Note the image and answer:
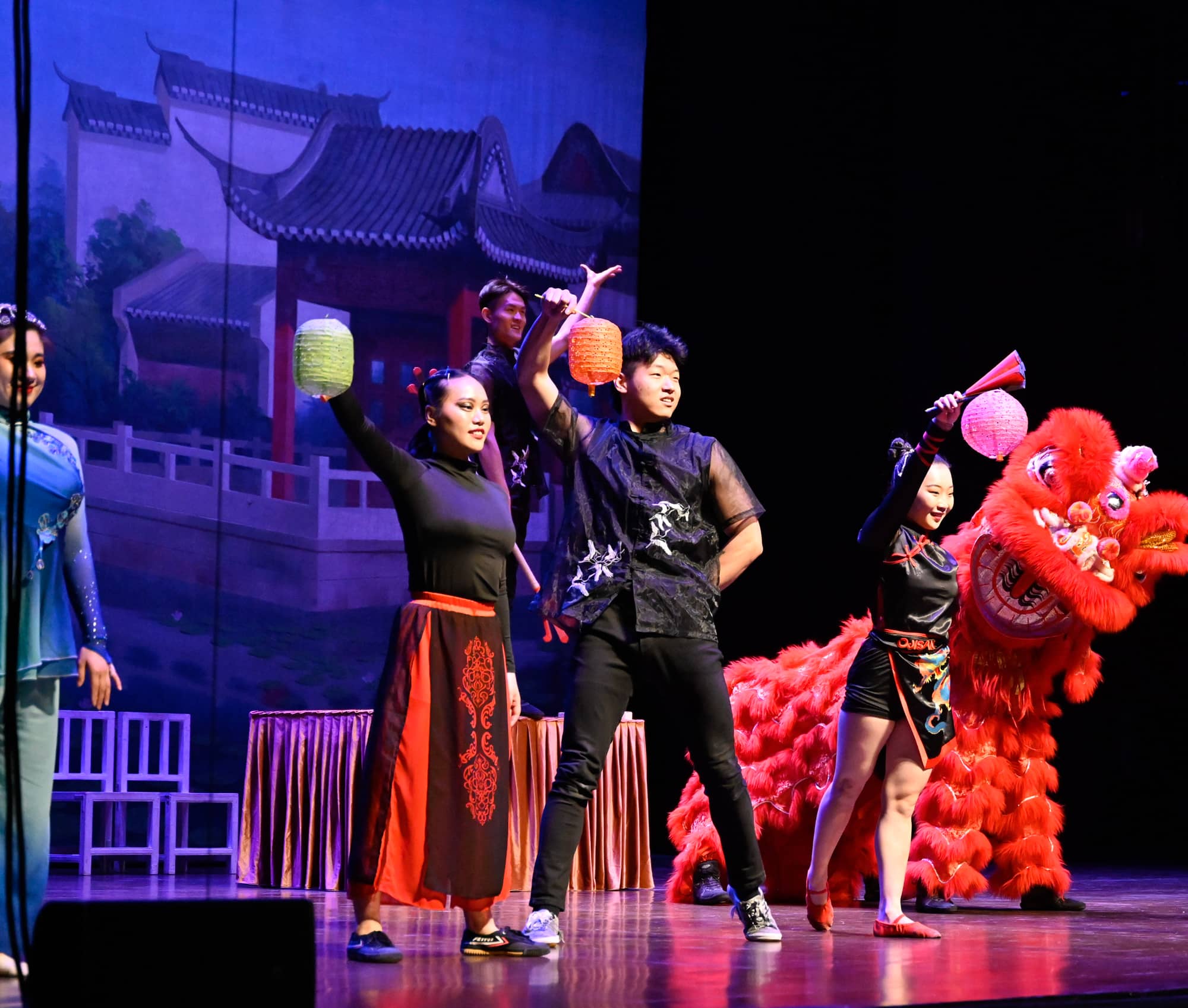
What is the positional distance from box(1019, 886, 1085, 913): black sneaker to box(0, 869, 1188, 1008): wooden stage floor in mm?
72

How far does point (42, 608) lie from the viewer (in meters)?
2.96

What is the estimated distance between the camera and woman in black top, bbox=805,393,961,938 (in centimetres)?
389

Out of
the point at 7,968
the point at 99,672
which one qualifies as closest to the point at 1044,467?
the point at 99,672

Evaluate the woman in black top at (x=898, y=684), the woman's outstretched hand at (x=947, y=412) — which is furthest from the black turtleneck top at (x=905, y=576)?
the woman's outstretched hand at (x=947, y=412)

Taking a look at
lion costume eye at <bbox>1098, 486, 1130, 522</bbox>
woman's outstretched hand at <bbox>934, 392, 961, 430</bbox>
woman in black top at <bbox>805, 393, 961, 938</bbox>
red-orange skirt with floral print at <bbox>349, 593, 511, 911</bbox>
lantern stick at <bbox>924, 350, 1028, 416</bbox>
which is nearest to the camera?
red-orange skirt with floral print at <bbox>349, 593, 511, 911</bbox>

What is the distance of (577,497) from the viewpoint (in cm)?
362

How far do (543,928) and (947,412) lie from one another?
153 centimetres

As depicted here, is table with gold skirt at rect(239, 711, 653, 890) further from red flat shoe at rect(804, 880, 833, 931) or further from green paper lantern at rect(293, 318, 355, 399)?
green paper lantern at rect(293, 318, 355, 399)

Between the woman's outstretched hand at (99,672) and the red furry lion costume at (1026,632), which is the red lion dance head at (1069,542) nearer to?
the red furry lion costume at (1026,632)

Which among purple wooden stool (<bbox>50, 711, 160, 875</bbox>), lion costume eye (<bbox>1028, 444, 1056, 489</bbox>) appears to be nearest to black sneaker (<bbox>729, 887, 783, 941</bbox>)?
lion costume eye (<bbox>1028, 444, 1056, 489</bbox>)

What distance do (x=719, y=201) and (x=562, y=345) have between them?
13.2 ft

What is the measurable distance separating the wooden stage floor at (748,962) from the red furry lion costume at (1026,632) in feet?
0.64

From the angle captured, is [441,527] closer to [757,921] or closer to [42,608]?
[42,608]

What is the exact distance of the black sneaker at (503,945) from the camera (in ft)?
10.6
